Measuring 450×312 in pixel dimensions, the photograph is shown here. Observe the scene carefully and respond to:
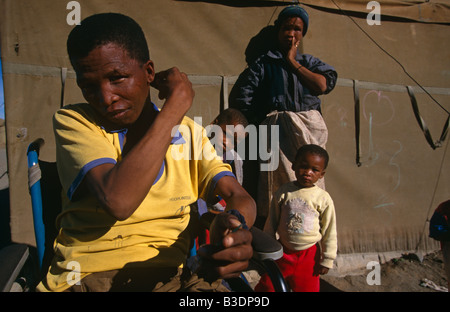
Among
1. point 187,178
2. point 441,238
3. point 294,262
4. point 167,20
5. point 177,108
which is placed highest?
point 167,20

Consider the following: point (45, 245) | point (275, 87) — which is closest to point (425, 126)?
point (275, 87)

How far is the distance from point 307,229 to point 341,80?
1.87m

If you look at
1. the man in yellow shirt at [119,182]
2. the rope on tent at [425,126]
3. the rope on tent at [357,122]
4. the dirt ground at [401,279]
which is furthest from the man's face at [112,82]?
the rope on tent at [425,126]

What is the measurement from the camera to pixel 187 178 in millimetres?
1347

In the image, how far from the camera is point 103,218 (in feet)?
3.79

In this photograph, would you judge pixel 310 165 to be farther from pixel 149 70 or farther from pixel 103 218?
pixel 103 218

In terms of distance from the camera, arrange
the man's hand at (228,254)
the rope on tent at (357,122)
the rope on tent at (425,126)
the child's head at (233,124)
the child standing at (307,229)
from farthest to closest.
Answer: the rope on tent at (425,126), the rope on tent at (357,122), the child's head at (233,124), the child standing at (307,229), the man's hand at (228,254)

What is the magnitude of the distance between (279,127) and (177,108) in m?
1.71

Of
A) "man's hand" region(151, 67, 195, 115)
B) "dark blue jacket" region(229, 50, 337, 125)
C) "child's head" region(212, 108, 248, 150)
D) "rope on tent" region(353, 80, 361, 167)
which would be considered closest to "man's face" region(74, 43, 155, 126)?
"man's hand" region(151, 67, 195, 115)

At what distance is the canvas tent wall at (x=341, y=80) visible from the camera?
2.65 meters

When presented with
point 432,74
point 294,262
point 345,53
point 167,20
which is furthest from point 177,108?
point 432,74

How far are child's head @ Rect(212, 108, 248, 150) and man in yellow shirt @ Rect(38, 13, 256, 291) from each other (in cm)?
145

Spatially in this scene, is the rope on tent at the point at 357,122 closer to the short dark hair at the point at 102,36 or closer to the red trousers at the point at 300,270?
the red trousers at the point at 300,270
